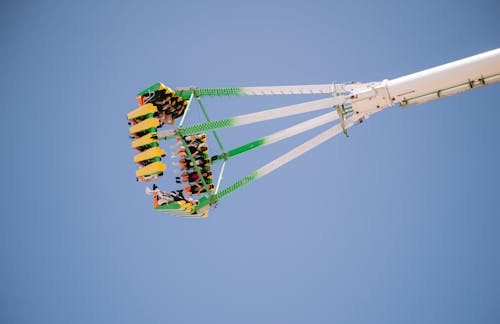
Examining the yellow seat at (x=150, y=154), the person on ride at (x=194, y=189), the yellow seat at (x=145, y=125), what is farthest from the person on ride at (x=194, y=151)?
the yellow seat at (x=145, y=125)

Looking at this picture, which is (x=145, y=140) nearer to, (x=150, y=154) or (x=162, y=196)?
(x=150, y=154)

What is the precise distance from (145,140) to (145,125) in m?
0.75

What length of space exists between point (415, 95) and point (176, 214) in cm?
1299

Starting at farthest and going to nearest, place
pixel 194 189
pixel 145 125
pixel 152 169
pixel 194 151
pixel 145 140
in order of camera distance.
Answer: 1. pixel 194 151
2. pixel 194 189
3. pixel 145 125
4. pixel 145 140
5. pixel 152 169

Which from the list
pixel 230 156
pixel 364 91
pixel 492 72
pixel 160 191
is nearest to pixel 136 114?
pixel 160 191

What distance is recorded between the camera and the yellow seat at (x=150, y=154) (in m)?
28.1

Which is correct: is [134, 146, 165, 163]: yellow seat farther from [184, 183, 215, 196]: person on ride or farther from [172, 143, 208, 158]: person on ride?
[184, 183, 215, 196]: person on ride

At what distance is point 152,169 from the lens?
2805 cm

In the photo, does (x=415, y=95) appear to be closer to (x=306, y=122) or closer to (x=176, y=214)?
(x=306, y=122)

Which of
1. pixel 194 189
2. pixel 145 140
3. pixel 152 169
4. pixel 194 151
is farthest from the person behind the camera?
pixel 194 151

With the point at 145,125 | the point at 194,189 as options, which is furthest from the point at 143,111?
the point at 194,189

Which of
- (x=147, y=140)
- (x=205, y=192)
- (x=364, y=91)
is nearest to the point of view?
(x=364, y=91)

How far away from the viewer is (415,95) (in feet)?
83.7

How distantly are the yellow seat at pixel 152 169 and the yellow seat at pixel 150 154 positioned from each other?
0.34 m
